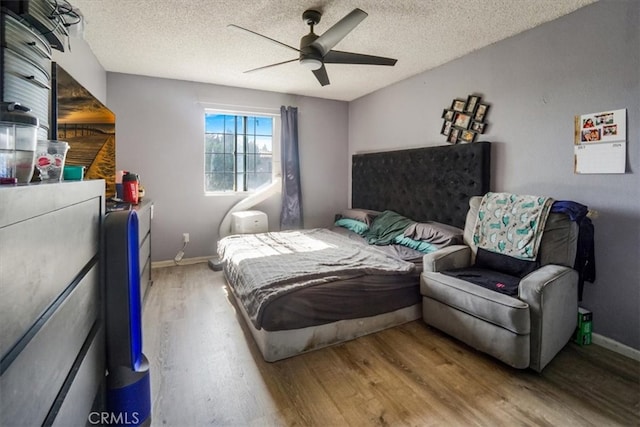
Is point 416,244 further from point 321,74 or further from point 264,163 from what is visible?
point 264,163

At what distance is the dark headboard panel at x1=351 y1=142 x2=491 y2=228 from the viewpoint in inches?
118

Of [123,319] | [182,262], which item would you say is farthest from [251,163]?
[123,319]

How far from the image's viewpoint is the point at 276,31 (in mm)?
2676

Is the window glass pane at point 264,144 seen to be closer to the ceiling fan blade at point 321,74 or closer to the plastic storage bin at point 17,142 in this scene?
the ceiling fan blade at point 321,74

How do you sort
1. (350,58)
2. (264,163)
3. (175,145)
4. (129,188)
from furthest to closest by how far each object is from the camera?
(264,163) → (175,145) → (129,188) → (350,58)

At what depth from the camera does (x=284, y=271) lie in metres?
2.34

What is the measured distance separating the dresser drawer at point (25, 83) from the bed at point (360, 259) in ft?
4.73

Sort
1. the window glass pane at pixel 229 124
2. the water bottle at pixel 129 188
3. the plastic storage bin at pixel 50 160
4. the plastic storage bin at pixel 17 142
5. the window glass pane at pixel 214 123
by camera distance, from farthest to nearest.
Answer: the window glass pane at pixel 229 124 → the window glass pane at pixel 214 123 → the water bottle at pixel 129 188 → the plastic storage bin at pixel 50 160 → the plastic storage bin at pixel 17 142

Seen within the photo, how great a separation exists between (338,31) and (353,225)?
2460mm

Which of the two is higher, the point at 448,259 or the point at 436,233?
the point at 436,233

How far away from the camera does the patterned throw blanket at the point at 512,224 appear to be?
2.25m

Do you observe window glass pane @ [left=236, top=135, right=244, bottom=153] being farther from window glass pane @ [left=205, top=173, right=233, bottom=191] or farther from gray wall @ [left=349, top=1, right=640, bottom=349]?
gray wall @ [left=349, top=1, right=640, bottom=349]

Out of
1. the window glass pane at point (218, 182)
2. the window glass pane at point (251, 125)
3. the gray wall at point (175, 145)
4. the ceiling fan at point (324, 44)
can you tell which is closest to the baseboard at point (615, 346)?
the ceiling fan at point (324, 44)

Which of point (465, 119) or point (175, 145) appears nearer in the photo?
point (465, 119)
